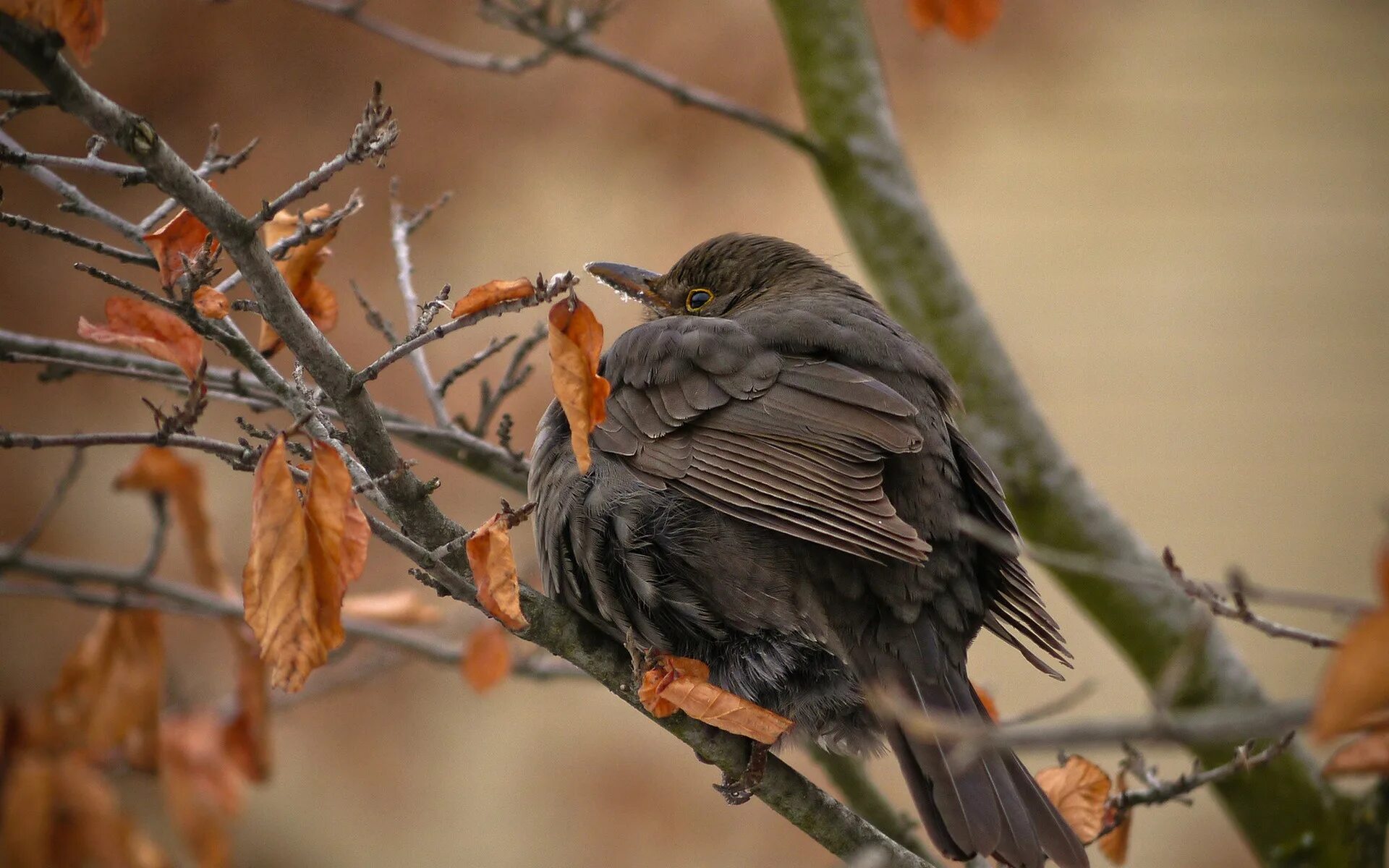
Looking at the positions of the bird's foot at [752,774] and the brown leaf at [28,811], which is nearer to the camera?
the bird's foot at [752,774]

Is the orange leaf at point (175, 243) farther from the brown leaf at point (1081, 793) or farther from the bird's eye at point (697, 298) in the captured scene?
the brown leaf at point (1081, 793)

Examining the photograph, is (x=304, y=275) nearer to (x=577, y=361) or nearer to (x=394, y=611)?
(x=577, y=361)

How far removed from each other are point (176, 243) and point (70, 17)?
47 cm

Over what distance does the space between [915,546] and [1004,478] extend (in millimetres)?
1417

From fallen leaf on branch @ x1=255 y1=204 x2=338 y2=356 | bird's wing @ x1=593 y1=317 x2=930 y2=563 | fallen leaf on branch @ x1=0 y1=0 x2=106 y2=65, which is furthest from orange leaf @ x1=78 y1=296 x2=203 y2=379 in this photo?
bird's wing @ x1=593 y1=317 x2=930 y2=563

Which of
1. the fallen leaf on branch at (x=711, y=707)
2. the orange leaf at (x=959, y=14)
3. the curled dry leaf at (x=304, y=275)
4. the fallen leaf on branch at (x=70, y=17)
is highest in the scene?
the orange leaf at (x=959, y=14)

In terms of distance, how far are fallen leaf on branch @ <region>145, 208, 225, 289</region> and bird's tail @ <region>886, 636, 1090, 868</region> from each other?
5.30 feet

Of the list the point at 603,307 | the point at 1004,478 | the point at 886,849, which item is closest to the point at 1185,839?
the point at 1004,478

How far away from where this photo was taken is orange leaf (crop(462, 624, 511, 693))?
3029 millimetres

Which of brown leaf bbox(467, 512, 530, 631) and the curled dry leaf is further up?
the curled dry leaf

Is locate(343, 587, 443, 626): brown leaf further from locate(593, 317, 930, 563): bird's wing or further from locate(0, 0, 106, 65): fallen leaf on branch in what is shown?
locate(0, 0, 106, 65): fallen leaf on branch

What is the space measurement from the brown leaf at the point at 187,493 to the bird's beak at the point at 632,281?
4.33ft

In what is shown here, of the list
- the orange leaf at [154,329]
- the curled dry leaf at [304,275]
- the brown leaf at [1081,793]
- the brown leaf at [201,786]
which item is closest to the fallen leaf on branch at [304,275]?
the curled dry leaf at [304,275]

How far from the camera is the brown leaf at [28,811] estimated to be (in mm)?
3344
